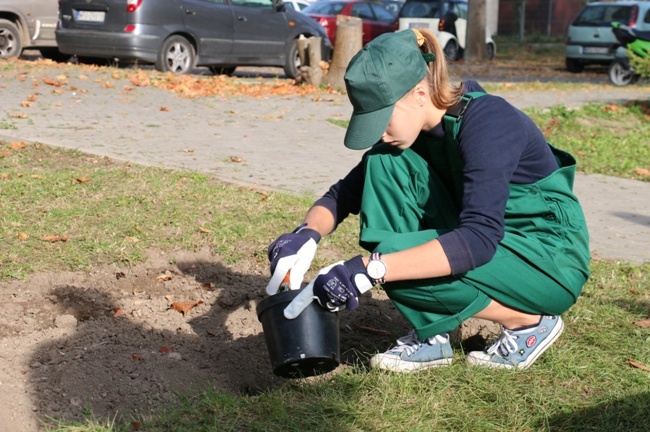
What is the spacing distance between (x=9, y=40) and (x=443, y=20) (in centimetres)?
1220

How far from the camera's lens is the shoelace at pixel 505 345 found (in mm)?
3357

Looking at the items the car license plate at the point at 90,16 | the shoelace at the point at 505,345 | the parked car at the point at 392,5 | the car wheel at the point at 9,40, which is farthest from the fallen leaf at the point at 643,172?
the parked car at the point at 392,5

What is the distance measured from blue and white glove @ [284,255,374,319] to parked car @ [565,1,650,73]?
17488 millimetres

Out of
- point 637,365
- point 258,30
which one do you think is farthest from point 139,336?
point 258,30

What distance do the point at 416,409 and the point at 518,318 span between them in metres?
0.56

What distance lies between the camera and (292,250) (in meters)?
3.16

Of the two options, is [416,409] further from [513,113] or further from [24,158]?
[24,158]

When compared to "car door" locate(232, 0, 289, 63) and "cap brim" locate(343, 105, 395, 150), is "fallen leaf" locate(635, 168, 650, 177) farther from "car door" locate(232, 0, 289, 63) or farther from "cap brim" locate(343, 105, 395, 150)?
"car door" locate(232, 0, 289, 63)

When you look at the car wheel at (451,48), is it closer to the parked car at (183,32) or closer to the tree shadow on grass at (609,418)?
the parked car at (183,32)

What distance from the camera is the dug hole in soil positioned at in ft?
10.6

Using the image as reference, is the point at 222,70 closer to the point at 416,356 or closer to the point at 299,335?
the point at 416,356

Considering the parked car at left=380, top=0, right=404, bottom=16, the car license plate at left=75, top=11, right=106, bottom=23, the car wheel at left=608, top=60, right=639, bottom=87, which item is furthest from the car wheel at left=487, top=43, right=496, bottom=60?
the car license plate at left=75, top=11, right=106, bottom=23

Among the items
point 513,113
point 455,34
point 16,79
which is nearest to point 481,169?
point 513,113

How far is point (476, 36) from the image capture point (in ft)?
76.3
